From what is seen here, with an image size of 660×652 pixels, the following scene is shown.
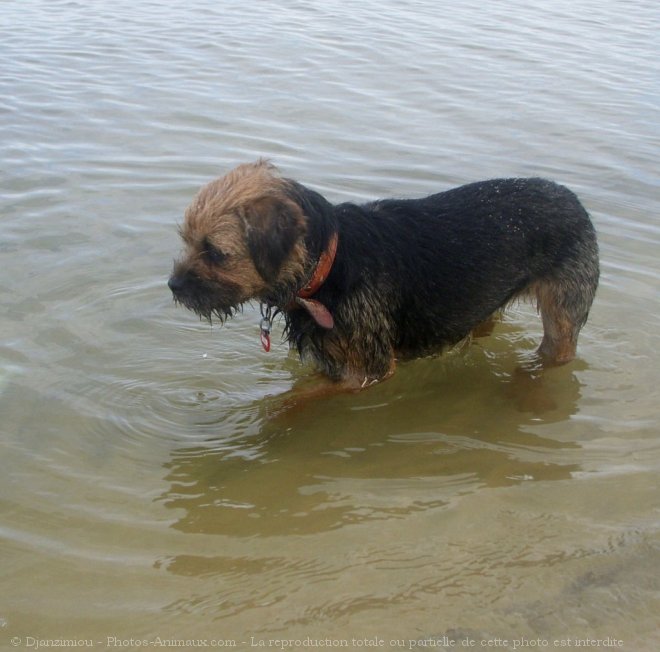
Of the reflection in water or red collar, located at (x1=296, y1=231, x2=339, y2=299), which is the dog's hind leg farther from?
red collar, located at (x1=296, y1=231, x2=339, y2=299)

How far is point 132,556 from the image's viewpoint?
368 centimetres

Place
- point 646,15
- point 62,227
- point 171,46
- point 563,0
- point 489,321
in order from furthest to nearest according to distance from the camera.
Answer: point 563,0 < point 646,15 < point 171,46 < point 62,227 < point 489,321

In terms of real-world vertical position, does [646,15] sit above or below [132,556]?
above

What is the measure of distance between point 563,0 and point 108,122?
36.3 feet

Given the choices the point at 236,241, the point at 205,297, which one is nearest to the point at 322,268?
the point at 236,241

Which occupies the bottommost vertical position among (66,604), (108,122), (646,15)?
(66,604)

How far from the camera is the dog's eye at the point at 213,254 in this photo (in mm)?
4215

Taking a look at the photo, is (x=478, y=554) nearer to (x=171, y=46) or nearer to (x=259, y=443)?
(x=259, y=443)

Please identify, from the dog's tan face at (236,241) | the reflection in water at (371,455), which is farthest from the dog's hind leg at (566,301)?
the dog's tan face at (236,241)

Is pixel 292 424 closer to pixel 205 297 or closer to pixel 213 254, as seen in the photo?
pixel 205 297

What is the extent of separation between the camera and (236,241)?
419 cm

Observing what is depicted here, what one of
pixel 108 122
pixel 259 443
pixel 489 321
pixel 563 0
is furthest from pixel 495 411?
pixel 563 0

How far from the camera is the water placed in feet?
11.4

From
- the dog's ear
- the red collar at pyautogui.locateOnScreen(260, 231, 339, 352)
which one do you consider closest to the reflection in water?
the red collar at pyautogui.locateOnScreen(260, 231, 339, 352)
